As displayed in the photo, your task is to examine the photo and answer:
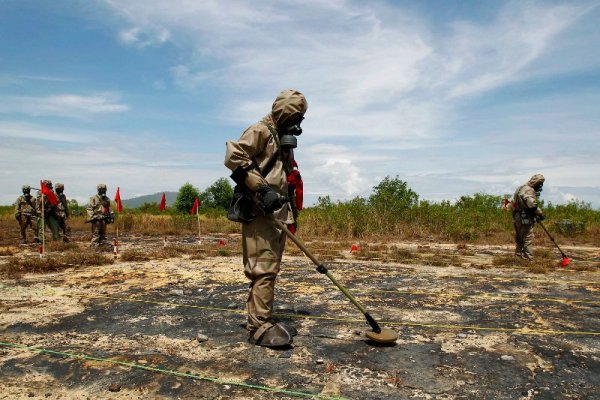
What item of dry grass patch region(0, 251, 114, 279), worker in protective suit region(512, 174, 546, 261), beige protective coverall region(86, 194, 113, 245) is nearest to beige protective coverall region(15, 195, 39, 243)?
beige protective coverall region(86, 194, 113, 245)

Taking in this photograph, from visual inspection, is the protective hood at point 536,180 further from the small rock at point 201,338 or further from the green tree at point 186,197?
the green tree at point 186,197

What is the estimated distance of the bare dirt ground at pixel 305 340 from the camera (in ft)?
10.6

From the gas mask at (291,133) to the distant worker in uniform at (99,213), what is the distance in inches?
379

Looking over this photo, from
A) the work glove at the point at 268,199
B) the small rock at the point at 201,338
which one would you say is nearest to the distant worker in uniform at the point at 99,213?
the small rock at the point at 201,338

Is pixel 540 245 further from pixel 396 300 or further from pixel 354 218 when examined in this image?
pixel 396 300

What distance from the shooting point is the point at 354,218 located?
1744 cm

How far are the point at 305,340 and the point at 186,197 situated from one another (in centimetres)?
4051

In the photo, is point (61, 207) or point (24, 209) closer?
point (61, 207)

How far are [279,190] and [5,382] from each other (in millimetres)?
2674

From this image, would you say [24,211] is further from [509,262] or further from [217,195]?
[217,195]

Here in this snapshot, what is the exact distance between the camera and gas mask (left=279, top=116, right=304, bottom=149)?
412cm

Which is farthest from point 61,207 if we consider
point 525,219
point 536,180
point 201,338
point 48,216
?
point 536,180

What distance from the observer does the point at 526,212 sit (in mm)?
9719

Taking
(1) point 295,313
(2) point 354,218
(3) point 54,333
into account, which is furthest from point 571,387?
(2) point 354,218
